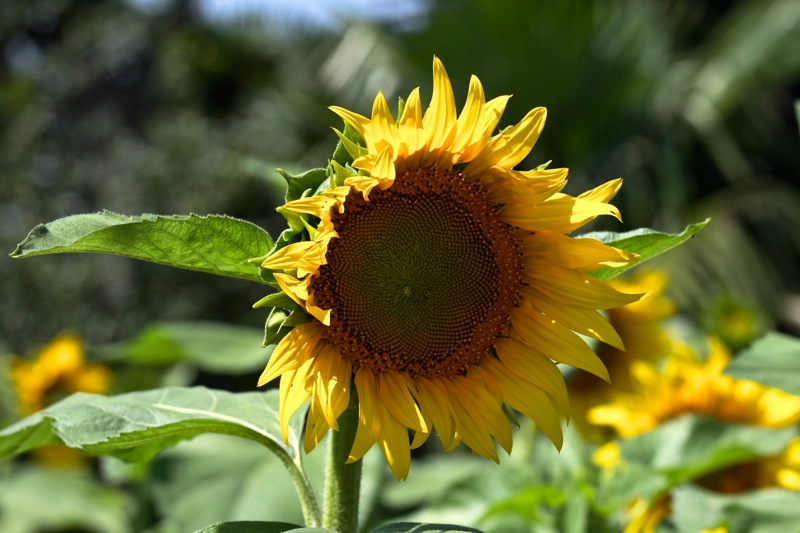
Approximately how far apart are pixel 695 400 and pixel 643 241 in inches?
34.6

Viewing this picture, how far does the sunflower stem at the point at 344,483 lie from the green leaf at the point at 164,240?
0.47ft

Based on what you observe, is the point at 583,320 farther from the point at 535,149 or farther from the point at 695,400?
the point at 535,149

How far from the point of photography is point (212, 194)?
24.5 ft

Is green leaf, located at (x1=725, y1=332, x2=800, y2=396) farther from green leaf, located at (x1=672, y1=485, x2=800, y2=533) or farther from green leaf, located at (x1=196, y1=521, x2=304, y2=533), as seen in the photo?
green leaf, located at (x1=196, y1=521, x2=304, y2=533)

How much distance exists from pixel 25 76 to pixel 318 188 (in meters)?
7.68

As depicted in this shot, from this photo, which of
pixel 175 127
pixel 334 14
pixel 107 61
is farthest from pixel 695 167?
pixel 107 61

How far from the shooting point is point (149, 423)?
2.61 feet

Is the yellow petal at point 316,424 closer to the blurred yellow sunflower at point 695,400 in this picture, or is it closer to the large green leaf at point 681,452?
the large green leaf at point 681,452

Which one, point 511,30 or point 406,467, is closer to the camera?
point 406,467

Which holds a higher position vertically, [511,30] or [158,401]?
[511,30]

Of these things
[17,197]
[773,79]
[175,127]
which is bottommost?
[17,197]

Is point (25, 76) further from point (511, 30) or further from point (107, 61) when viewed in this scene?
point (511, 30)

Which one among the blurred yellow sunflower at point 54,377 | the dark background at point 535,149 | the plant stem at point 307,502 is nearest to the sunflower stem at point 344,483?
the plant stem at point 307,502

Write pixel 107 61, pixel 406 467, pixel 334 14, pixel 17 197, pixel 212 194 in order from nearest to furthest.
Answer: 1. pixel 406 467
2. pixel 17 197
3. pixel 212 194
4. pixel 334 14
5. pixel 107 61
